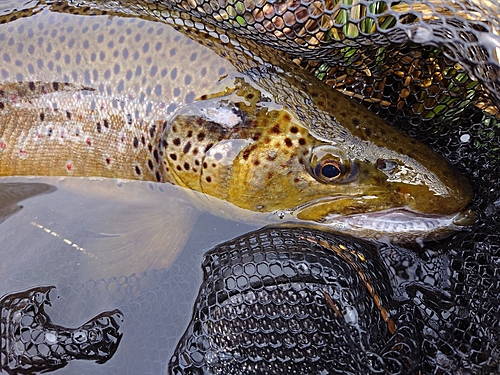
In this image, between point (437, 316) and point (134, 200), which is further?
point (134, 200)

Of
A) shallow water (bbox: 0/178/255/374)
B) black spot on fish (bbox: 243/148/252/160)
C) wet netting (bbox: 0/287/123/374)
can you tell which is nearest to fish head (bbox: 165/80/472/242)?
black spot on fish (bbox: 243/148/252/160)

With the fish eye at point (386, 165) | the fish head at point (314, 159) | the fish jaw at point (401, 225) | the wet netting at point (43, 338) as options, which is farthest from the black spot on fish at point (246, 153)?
the wet netting at point (43, 338)

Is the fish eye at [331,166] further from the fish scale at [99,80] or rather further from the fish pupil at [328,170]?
the fish scale at [99,80]

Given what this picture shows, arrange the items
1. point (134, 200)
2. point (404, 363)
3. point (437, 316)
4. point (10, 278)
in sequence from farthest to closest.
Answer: point (134, 200)
point (10, 278)
point (437, 316)
point (404, 363)

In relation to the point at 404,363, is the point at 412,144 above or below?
above

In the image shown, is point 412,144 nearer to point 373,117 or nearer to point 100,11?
point 373,117

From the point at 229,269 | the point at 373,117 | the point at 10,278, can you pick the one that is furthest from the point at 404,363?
the point at 10,278

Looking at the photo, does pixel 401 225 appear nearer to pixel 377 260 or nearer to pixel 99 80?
pixel 377 260
